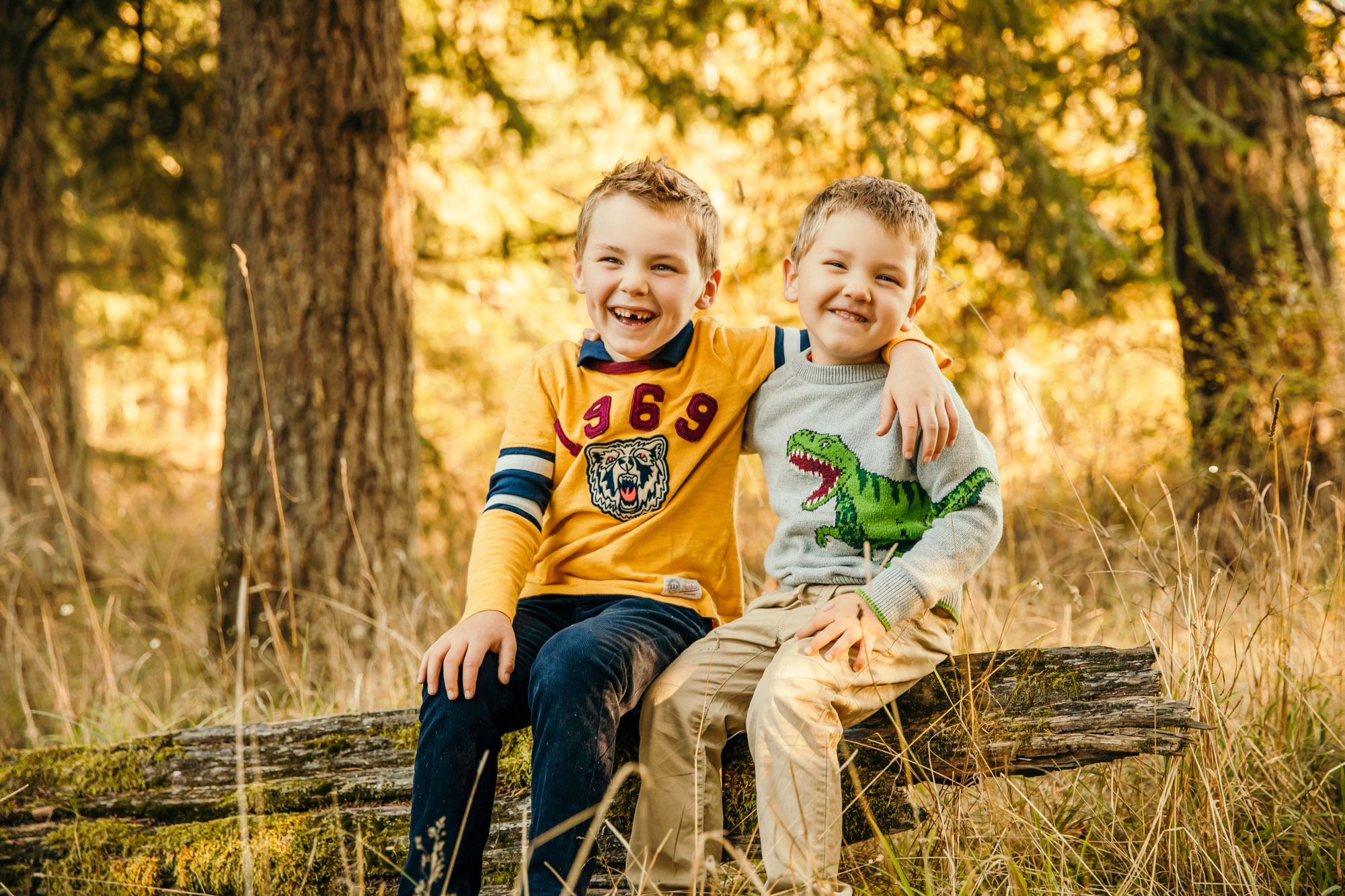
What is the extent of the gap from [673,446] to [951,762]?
0.97 m

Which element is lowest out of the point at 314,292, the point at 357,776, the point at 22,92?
the point at 357,776

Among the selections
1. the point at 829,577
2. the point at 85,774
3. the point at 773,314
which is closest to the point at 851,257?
the point at 829,577

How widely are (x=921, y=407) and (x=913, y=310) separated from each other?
43 centimetres

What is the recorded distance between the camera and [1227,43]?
14.7ft

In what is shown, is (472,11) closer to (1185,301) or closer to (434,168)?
(434,168)

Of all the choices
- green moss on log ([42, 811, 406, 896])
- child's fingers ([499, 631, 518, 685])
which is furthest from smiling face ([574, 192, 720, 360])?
green moss on log ([42, 811, 406, 896])

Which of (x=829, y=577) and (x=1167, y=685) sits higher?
(x=829, y=577)

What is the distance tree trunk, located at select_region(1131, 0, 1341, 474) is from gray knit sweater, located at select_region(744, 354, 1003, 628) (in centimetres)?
286

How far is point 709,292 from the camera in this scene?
2379 millimetres

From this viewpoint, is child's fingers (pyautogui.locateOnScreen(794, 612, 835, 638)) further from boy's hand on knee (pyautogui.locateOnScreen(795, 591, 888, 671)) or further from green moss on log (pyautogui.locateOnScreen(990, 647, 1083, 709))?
green moss on log (pyautogui.locateOnScreen(990, 647, 1083, 709))

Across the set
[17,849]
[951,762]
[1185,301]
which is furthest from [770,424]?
[1185,301]

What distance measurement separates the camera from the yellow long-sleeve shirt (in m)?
2.18

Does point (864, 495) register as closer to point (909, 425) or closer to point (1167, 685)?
point (909, 425)

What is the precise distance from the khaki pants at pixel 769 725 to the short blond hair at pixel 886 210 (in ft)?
2.59
